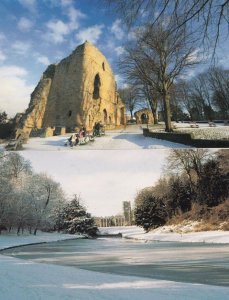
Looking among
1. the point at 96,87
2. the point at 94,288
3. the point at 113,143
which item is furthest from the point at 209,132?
the point at 96,87

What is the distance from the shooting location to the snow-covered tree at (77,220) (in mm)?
44875

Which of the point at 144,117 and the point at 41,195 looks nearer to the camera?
the point at 144,117

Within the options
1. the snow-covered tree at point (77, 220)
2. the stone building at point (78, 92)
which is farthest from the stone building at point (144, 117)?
the snow-covered tree at point (77, 220)

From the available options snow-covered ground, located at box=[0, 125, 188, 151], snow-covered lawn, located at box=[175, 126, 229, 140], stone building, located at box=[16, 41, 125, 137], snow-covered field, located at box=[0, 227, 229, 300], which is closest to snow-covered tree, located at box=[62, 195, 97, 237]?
stone building, located at box=[16, 41, 125, 137]

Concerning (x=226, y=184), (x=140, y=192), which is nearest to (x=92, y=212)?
(x=140, y=192)

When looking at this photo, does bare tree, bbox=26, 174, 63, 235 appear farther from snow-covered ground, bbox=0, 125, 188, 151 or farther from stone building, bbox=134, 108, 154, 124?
snow-covered ground, bbox=0, 125, 188, 151

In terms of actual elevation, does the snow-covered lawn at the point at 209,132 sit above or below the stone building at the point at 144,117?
below

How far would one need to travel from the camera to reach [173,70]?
12.2 meters

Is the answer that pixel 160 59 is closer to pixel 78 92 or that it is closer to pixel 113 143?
pixel 113 143

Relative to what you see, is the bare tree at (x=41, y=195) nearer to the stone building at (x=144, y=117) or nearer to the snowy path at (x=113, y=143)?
the stone building at (x=144, y=117)

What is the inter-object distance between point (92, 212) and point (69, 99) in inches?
950

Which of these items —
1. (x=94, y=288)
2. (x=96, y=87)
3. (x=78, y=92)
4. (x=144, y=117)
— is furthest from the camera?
(x=96, y=87)

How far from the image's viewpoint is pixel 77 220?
4500 centimetres

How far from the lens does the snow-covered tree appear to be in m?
44.9
